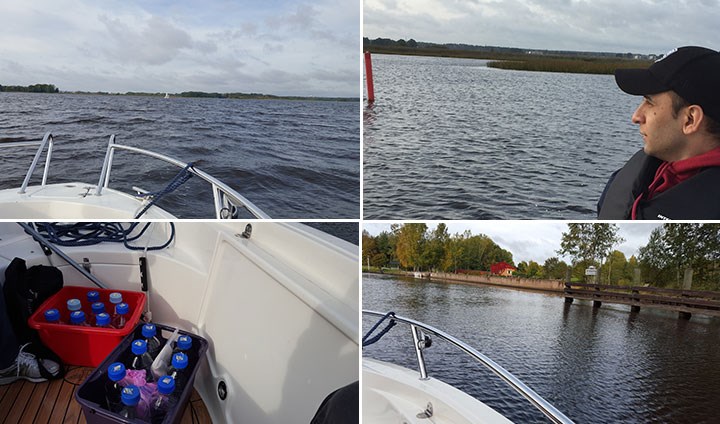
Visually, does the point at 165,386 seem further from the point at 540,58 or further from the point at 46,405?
the point at 540,58

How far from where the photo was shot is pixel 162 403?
1.17 m

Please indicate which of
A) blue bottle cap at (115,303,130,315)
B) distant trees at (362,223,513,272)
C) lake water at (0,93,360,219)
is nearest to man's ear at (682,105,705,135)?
distant trees at (362,223,513,272)

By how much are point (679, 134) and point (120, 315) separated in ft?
4.91

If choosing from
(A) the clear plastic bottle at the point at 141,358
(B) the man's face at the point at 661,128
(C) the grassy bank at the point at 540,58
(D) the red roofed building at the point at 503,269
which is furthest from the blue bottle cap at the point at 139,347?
(B) the man's face at the point at 661,128

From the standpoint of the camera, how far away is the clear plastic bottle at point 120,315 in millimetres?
1400

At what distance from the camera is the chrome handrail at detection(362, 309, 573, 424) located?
0.77 m

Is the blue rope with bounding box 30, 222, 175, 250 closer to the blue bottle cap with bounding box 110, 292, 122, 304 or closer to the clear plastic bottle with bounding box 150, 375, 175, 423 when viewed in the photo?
the blue bottle cap with bounding box 110, 292, 122, 304

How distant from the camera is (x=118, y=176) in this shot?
28.5 feet

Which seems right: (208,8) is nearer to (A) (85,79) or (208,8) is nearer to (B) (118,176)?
(A) (85,79)

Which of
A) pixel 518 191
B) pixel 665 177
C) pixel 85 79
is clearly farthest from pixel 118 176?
pixel 665 177

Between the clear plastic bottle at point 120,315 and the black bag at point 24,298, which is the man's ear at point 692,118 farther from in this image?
the black bag at point 24,298

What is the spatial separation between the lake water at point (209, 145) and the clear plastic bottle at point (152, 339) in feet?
9.65

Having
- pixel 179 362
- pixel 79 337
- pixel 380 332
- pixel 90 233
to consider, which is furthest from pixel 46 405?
pixel 380 332

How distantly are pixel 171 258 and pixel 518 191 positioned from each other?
230 centimetres
